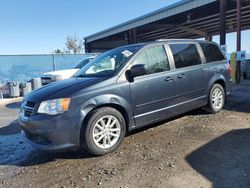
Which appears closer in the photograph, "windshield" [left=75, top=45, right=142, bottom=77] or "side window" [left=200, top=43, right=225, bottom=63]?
"windshield" [left=75, top=45, right=142, bottom=77]

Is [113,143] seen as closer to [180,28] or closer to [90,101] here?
[90,101]

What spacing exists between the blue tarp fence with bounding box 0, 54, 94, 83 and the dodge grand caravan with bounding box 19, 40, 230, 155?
→ 1403 centimetres

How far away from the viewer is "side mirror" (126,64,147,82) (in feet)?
15.4

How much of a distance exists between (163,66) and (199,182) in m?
2.56

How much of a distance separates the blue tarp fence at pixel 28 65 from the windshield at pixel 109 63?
13989 mm

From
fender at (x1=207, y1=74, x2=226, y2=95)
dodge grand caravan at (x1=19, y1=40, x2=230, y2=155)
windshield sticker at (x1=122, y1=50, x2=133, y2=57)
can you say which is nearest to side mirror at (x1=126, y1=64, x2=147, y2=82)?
dodge grand caravan at (x1=19, y1=40, x2=230, y2=155)

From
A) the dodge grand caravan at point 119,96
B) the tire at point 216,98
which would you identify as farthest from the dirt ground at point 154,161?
the tire at point 216,98

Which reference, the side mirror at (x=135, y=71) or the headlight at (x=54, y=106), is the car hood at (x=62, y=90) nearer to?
the headlight at (x=54, y=106)

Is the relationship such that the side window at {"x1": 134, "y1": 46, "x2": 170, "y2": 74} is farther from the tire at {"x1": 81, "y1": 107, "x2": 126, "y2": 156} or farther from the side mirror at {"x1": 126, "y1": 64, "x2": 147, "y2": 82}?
the tire at {"x1": 81, "y1": 107, "x2": 126, "y2": 156}

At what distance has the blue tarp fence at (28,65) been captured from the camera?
17.9 meters

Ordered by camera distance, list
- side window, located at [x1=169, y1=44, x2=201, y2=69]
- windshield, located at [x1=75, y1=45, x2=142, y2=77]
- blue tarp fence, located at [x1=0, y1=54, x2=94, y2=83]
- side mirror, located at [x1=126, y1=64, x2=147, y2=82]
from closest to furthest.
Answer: side mirror, located at [x1=126, y1=64, x2=147, y2=82]
windshield, located at [x1=75, y1=45, x2=142, y2=77]
side window, located at [x1=169, y1=44, x2=201, y2=69]
blue tarp fence, located at [x1=0, y1=54, x2=94, y2=83]

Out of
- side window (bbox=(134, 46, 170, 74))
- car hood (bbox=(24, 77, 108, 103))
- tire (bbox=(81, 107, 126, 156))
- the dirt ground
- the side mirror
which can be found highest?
side window (bbox=(134, 46, 170, 74))

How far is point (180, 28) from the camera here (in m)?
23.5

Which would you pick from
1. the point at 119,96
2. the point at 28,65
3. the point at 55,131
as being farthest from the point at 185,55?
the point at 28,65
